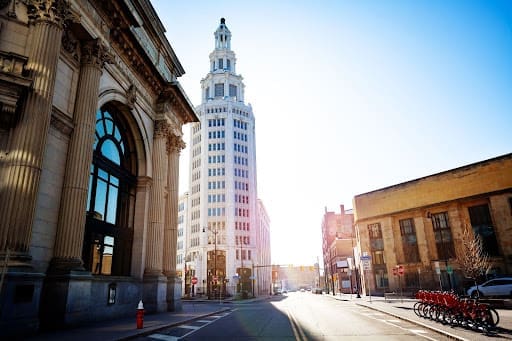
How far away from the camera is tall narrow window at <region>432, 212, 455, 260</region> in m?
43.0

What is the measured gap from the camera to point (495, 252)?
38781 millimetres

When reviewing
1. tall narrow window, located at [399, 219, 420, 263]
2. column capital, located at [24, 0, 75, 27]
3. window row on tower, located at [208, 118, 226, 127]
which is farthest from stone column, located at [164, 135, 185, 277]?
window row on tower, located at [208, 118, 226, 127]

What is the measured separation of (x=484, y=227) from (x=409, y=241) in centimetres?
958

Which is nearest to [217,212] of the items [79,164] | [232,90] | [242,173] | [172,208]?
[242,173]

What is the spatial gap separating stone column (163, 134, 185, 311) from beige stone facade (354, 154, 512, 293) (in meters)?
27.4

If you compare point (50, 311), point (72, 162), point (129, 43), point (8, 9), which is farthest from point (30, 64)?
point (50, 311)

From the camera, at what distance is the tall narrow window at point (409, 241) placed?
1818 inches

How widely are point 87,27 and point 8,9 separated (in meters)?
3.48

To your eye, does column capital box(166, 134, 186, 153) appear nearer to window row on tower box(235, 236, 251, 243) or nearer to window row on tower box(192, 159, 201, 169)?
window row on tower box(235, 236, 251, 243)

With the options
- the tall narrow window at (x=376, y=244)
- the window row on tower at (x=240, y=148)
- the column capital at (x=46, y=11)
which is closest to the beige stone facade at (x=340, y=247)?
the tall narrow window at (x=376, y=244)

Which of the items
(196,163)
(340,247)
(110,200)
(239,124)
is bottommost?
(110,200)

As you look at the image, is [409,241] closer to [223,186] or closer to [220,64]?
[223,186]

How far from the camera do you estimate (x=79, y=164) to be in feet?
51.1

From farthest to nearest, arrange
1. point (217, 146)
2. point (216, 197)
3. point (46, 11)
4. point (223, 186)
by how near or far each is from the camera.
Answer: point (217, 146) < point (223, 186) < point (216, 197) < point (46, 11)
